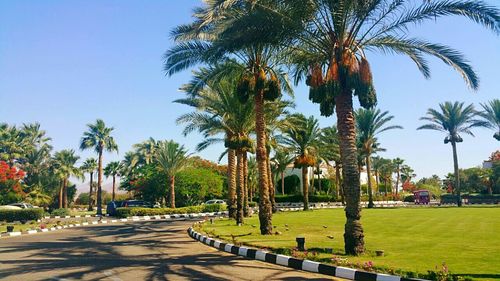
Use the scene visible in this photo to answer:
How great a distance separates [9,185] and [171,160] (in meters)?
17.0

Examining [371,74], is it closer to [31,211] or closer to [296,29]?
[296,29]

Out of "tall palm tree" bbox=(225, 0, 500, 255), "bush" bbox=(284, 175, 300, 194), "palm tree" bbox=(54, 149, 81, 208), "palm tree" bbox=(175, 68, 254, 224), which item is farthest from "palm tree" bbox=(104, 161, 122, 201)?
"tall palm tree" bbox=(225, 0, 500, 255)

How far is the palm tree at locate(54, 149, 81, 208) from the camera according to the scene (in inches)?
2341

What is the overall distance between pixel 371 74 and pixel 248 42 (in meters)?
4.05

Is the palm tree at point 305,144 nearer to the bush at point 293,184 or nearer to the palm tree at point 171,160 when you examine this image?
the palm tree at point 171,160

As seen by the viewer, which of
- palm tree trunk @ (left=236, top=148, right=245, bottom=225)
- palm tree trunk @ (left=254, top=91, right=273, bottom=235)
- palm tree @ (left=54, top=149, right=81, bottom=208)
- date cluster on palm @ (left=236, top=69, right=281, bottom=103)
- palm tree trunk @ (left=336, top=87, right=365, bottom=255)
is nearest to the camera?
palm tree trunk @ (left=336, top=87, right=365, bottom=255)

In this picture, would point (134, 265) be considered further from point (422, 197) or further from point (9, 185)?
point (422, 197)

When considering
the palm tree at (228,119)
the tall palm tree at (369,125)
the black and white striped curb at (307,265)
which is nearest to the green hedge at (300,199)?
the tall palm tree at (369,125)

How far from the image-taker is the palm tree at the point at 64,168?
59450 mm

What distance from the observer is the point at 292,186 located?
243 ft

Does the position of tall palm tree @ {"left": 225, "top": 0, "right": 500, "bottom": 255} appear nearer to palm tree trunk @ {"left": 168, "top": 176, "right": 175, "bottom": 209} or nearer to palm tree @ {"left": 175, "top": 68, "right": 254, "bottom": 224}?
palm tree @ {"left": 175, "top": 68, "right": 254, "bottom": 224}

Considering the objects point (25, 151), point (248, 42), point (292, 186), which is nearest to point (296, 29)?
point (248, 42)

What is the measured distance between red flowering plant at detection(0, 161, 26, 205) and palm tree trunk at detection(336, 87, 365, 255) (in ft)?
138

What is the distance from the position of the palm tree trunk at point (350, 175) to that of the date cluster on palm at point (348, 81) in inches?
15.0
